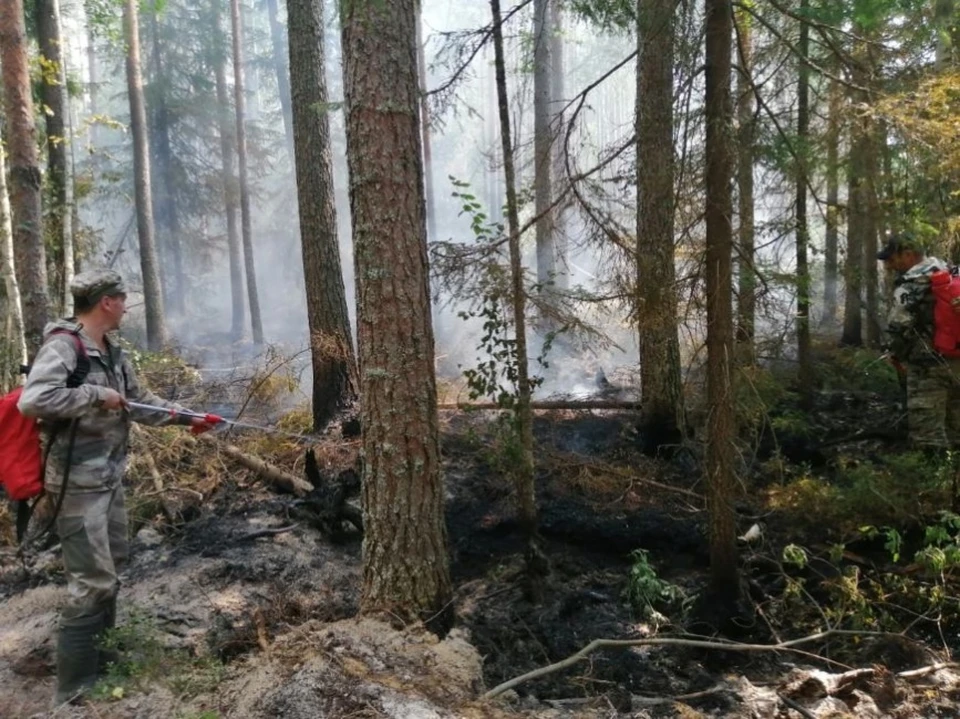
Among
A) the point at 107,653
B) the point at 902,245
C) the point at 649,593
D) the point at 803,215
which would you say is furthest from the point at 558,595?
the point at 803,215

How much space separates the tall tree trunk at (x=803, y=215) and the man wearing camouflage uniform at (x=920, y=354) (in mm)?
830

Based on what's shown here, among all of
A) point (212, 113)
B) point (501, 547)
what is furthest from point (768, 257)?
point (212, 113)

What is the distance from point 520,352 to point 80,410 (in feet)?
11.2

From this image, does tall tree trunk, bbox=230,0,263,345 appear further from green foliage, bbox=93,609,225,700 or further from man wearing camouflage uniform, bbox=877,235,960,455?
man wearing camouflage uniform, bbox=877,235,960,455

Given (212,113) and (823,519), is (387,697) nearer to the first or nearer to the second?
(823,519)

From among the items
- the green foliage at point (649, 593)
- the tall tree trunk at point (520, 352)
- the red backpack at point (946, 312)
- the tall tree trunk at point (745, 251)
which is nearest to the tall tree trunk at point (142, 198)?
the tall tree trunk at point (520, 352)

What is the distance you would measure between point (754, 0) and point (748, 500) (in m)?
5.26

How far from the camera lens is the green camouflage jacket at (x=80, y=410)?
Answer: 11.8 ft

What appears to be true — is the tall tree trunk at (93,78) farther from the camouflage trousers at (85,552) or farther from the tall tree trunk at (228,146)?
the camouflage trousers at (85,552)

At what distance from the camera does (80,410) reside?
3.65 metres

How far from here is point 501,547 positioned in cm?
656

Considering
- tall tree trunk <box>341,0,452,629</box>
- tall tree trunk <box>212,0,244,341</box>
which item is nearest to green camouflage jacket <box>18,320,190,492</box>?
tall tree trunk <box>341,0,452,629</box>

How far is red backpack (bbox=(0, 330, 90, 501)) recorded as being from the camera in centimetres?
372

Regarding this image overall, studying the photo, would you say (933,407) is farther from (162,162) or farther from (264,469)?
(162,162)
